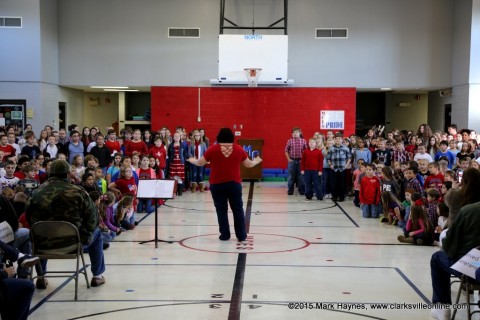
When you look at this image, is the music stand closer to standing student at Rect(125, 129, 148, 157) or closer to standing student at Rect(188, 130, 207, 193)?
standing student at Rect(125, 129, 148, 157)

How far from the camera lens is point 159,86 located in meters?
20.2

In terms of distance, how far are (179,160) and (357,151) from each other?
426cm

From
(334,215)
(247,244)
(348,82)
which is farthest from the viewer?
(348,82)

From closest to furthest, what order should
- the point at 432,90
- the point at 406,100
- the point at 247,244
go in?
1. the point at 247,244
2. the point at 432,90
3. the point at 406,100

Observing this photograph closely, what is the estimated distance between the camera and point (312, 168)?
14.8m

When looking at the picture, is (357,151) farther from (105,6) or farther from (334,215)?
(105,6)

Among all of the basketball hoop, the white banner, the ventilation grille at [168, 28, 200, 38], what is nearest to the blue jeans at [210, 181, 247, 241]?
the basketball hoop

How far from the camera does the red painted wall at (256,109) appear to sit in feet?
65.9

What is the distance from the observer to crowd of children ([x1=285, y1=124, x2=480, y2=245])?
368 inches

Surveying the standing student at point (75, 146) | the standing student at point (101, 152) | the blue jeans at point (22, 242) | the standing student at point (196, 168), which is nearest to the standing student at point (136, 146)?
the standing student at point (101, 152)

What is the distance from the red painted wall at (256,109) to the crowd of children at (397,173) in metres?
3.29

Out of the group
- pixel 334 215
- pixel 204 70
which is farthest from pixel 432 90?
pixel 334 215

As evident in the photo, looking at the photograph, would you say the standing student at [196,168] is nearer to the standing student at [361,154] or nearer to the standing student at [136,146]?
the standing student at [136,146]

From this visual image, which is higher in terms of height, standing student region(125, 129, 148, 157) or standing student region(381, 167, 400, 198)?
standing student region(125, 129, 148, 157)
